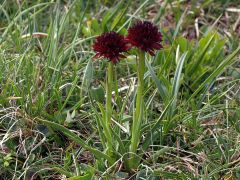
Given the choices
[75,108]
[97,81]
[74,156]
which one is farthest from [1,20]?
[74,156]

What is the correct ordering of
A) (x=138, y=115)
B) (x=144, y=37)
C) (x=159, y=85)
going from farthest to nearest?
(x=159, y=85), (x=138, y=115), (x=144, y=37)

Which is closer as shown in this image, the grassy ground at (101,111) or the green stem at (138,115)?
the green stem at (138,115)

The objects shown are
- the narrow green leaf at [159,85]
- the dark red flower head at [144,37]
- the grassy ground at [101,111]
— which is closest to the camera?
the dark red flower head at [144,37]

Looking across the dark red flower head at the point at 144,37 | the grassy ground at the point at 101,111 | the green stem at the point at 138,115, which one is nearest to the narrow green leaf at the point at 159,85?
the grassy ground at the point at 101,111

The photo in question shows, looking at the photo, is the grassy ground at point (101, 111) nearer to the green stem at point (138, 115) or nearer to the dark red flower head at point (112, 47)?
the green stem at point (138, 115)

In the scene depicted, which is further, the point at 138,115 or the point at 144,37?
the point at 138,115

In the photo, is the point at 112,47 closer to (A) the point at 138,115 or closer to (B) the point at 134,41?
(B) the point at 134,41

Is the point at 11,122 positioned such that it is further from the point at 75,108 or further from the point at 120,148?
the point at 120,148

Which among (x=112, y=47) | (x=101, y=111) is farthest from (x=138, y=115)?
(x=112, y=47)
